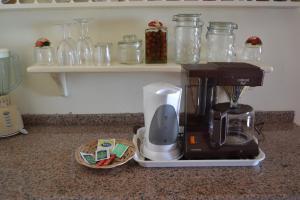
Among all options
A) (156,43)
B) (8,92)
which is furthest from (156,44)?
(8,92)

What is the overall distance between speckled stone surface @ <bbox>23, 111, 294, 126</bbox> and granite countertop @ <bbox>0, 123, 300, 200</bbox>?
0.83ft

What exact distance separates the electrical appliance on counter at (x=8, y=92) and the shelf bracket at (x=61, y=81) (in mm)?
216

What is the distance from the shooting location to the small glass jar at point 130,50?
1.31 metres

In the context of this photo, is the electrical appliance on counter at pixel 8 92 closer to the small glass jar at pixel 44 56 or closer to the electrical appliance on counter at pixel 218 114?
the small glass jar at pixel 44 56

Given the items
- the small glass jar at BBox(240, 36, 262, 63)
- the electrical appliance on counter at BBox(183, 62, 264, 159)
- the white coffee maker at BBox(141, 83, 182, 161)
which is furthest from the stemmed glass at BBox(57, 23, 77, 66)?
the small glass jar at BBox(240, 36, 262, 63)

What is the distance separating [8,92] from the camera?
1.42m

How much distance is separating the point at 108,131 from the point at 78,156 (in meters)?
0.35

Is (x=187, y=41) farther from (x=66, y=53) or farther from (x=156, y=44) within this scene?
(x=66, y=53)

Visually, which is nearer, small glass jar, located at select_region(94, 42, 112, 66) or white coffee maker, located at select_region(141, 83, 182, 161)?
white coffee maker, located at select_region(141, 83, 182, 161)

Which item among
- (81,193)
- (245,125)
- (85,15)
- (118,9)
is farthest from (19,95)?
(245,125)

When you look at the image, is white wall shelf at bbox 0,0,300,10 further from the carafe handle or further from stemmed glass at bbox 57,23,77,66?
the carafe handle

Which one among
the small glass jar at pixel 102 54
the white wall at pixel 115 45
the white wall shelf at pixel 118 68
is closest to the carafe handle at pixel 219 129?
the white wall shelf at pixel 118 68

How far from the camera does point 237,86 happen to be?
3.48 ft

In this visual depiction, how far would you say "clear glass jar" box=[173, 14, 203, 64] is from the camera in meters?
1.31
